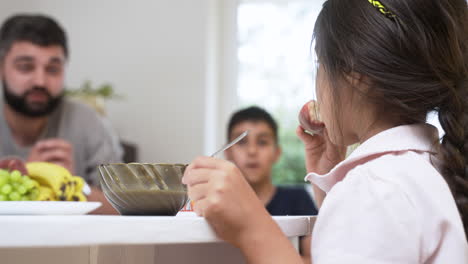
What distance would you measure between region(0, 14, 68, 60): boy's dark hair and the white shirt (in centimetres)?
231

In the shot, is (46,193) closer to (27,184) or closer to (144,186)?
(27,184)

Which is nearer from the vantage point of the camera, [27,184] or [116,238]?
[116,238]

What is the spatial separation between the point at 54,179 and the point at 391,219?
2.69ft

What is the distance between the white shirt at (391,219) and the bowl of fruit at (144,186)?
A: 18 cm

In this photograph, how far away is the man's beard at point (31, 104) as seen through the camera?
8.98ft

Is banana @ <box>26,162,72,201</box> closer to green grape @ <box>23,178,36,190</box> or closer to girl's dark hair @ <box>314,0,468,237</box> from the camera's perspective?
green grape @ <box>23,178,36,190</box>

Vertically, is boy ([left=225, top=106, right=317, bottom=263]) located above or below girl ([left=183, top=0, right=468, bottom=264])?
below

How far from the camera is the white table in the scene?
0.54 metres

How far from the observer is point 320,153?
3.37 ft

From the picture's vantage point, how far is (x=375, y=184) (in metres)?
0.63

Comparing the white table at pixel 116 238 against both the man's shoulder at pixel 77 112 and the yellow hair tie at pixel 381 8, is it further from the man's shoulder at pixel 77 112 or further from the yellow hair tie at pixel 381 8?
the man's shoulder at pixel 77 112

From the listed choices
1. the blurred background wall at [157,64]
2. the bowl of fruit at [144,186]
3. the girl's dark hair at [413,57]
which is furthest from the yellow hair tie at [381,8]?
the blurred background wall at [157,64]

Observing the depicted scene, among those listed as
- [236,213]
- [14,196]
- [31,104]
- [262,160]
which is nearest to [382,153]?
[236,213]

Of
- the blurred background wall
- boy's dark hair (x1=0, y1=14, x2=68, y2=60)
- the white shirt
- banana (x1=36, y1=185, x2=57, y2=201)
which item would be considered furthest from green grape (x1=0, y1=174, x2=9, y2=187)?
the blurred background wall
